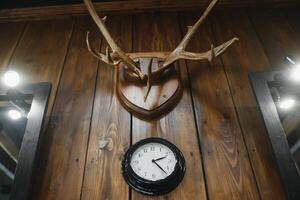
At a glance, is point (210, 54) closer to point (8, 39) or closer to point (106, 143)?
point (106, 143)

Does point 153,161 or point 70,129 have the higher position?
point 70,129

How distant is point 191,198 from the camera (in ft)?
4.22

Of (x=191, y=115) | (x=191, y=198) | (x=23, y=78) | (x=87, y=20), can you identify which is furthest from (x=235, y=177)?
(x=87, y=20)

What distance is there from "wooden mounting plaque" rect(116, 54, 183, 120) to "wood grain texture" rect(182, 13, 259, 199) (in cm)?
13

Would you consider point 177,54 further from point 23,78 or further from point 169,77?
point 23,78

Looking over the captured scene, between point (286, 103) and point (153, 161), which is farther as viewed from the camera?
point (286, 103)

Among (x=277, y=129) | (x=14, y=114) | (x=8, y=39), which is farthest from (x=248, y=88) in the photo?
(x=8, y=39)

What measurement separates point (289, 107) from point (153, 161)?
75 cm

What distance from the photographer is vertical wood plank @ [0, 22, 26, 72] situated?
6.20ft

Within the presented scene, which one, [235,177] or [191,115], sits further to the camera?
[191,115]

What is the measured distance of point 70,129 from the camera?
60.7 inches

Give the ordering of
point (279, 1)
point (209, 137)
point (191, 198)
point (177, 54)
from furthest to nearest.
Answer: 1. point (279, 1)
2. point (177, 54)
3. point (209, 137)
4. point (191, 198)

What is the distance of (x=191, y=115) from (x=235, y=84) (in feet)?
1.10

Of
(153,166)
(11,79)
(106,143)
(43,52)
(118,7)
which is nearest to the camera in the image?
(153,166)
